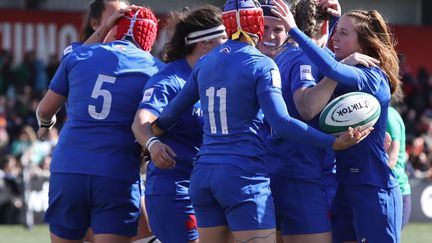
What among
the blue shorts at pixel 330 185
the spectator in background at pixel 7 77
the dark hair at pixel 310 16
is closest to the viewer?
the blue shorts at pixel 330 185

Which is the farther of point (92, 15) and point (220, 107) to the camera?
point (92, 15)

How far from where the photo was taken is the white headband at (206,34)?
20.1 ft

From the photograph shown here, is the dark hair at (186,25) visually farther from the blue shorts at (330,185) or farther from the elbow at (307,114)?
the blue shorts at (330,185)

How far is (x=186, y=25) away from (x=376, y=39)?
119cm

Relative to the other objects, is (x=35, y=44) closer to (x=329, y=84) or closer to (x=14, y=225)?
(x=14, y=225)

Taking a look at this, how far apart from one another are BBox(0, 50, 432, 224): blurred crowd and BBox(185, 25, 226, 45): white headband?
9107 mm

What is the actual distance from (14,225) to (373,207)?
1014 cm

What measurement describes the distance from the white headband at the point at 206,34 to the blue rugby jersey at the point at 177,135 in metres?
0.17

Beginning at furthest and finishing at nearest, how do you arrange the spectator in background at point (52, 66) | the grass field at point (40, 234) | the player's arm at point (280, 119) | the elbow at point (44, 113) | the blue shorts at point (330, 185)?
the spectator in background at point (52, 66) < the grass field at point (40, 234) < the elbow at point (44, 113) < the blue shorts at point (330, 185) < the player's arm at point (280, 119)

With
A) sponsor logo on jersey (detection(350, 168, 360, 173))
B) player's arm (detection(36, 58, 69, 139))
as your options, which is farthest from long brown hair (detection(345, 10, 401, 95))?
player's arm (detection(36, 58, 69, 139))

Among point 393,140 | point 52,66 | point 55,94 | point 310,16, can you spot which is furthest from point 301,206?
point 52,66

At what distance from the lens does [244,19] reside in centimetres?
559

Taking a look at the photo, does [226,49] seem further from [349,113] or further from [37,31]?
[37,31]

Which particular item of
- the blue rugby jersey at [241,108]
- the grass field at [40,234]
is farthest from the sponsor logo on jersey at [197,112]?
the grass field at [40,234]
